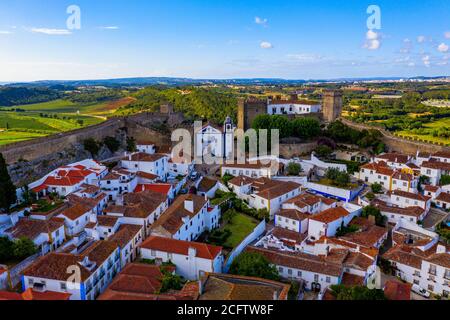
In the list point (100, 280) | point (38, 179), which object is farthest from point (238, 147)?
point (100, 280)

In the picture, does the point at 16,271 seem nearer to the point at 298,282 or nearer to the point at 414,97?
the point at 298,282

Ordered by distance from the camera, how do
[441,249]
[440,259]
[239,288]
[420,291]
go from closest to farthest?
[239,288], [440,259], [420,291], [441,249]

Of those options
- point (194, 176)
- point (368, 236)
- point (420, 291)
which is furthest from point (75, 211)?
point (420, 291)

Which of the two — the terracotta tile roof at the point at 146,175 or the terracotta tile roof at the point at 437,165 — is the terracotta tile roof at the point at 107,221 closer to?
the terracotta tile roof at the point at 146,175

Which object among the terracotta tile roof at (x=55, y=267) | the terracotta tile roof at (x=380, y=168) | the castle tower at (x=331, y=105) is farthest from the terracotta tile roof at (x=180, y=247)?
the castle tower at (x=331, y=105)

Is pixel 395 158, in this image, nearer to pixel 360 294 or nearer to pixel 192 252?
pixel 360 294
